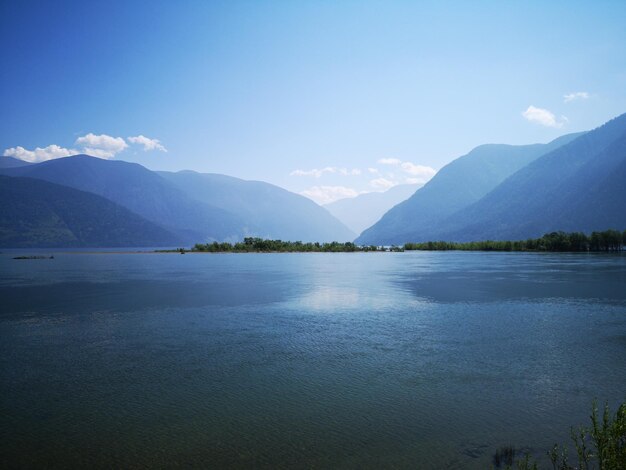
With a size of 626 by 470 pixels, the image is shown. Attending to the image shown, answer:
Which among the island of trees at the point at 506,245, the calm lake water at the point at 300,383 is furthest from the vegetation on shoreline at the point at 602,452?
the island of trees at the point at 506,245

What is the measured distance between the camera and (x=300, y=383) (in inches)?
614

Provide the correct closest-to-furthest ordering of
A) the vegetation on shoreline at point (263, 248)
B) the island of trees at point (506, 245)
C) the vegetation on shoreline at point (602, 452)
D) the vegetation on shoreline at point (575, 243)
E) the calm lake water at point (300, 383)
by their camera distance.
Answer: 1. the vegetation on shoreline at point (602, 452)
2. the calm lake water at point (300, 383)
3. the vegetation on shoreline at point (575, 243)
4. the island of trees at point (506, 245)
5. the vegetation on shoreline at point (263, 248)

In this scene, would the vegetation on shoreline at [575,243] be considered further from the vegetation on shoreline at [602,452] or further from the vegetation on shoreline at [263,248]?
the vegetation on shoreline at [602,452]

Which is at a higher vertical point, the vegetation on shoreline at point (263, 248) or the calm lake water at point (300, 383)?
the vegetation on shoreline at point (263, 248)

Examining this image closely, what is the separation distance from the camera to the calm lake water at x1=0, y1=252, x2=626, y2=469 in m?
10.7

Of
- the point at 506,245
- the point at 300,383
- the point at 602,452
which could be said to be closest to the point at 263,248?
the point at 506,245

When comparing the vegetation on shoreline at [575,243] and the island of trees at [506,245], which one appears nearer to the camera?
the vegetation on shoreline at [575,243]

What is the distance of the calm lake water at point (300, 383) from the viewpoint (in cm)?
1069

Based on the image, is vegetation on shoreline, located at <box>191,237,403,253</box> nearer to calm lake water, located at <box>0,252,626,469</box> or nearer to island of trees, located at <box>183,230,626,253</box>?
island of trees, located at <box>183,230,626,253</box>

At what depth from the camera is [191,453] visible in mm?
10359

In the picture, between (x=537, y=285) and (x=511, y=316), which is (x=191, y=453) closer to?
(x=511, y=316)

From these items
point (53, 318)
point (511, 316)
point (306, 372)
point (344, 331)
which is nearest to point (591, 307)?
point (511, 316)

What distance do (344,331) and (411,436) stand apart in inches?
530

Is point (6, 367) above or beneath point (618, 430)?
beneath
